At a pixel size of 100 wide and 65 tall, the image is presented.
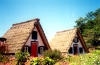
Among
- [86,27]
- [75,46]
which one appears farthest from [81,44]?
[86,27]

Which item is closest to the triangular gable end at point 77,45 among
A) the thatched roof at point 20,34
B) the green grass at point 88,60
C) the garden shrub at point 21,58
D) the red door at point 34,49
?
the thatched roof at point 20,34

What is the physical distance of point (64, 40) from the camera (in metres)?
41.4

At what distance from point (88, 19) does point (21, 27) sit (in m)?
39.3

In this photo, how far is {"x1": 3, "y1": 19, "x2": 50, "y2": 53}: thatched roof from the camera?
29547 millimetres

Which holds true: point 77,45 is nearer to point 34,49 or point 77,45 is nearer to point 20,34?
point 34,49

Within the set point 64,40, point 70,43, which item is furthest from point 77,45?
point 70,43

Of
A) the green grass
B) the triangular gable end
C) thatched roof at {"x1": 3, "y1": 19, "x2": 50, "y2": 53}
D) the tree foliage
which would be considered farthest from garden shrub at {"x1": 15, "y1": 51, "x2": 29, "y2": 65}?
the tree foliage

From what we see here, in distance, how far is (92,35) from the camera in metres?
56.8

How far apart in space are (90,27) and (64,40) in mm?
25759

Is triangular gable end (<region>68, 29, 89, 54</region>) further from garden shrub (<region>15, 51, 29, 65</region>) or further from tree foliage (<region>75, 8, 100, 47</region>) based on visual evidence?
garden shrub (<region>15, 51, 29, 65</region>)

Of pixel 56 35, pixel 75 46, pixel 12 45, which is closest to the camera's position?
pixel 12 45

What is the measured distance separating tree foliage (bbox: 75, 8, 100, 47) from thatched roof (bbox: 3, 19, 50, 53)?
88.9 feet

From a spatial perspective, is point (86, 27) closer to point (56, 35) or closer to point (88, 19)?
point (88, 19)

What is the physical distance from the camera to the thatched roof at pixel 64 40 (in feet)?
129
